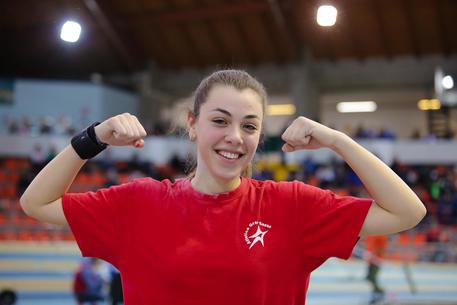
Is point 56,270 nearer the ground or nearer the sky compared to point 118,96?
nearer the ground

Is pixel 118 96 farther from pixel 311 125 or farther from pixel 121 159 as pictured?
pixel 311 125

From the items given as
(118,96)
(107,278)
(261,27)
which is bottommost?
(107,278)

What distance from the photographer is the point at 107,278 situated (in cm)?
770

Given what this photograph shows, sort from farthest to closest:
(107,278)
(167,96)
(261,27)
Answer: (167,96)
(261,27)
(107,278)

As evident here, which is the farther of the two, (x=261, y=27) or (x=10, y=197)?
(x=261, y=27)

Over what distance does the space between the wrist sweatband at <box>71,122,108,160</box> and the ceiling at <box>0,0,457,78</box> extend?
13.1 metres

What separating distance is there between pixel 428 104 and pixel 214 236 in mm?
16809

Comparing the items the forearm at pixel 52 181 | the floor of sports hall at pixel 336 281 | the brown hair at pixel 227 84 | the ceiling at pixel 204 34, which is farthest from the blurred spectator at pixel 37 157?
the brown hair at pixel 227 84

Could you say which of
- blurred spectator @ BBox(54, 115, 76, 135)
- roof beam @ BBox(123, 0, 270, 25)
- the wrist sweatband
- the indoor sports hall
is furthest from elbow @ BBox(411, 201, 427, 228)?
blurred spectator @ BBox(54, 115, 76, 135)

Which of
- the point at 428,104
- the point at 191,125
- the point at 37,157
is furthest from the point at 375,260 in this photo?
the point at 428,104

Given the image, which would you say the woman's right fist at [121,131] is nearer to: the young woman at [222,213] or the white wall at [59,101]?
the young woman at [222,213]

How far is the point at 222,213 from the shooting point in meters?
1.63

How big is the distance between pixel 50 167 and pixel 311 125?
32.5 inches

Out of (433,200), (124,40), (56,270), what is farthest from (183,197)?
(124,40)
